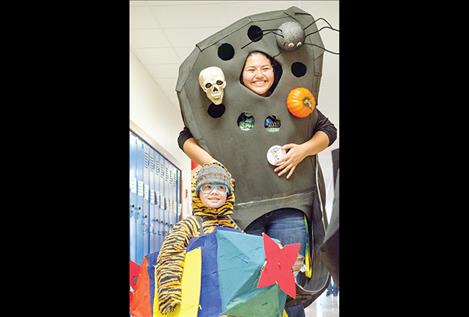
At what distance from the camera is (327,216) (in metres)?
2.03

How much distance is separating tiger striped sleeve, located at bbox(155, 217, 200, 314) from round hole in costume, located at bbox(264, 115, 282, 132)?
391 mm

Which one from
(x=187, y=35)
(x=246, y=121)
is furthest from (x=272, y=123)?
(x=187, y=35)

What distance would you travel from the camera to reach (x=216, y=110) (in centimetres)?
197

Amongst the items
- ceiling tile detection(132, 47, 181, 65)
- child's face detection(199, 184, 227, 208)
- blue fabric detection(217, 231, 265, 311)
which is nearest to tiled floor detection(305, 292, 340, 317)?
blue fabric detection(217, 231, 265, 311)

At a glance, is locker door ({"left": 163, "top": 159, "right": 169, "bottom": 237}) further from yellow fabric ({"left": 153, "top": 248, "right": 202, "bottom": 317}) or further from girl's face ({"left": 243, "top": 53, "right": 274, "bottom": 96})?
yellow fabric ({"left": 153, "top": 248, "right": 202, "bottom": 317})

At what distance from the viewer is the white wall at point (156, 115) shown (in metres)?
2.07

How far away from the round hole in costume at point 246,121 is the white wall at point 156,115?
203 mm

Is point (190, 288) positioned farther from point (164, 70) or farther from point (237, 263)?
point (164, 70)

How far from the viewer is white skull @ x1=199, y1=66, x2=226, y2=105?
1.94 meters
